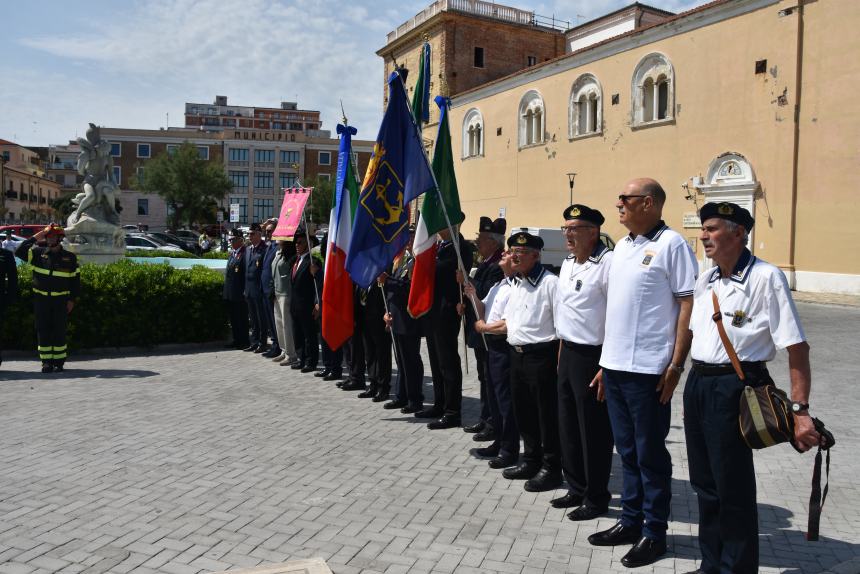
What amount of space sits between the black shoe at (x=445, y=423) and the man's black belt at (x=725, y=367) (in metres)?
3.89

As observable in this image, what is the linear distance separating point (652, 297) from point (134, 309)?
9657mm

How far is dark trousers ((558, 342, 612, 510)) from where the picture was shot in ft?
16.1

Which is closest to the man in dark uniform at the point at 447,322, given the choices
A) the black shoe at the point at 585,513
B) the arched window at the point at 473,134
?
the black shoe at the point at 585,513

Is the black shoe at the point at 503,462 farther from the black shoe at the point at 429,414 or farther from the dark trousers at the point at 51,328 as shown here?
the dark trousers at the point at 51,328

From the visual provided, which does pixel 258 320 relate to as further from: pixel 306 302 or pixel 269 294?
pixel 306 302

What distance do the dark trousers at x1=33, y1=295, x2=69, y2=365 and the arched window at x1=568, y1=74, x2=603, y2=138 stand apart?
27.8 m

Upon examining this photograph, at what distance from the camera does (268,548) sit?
14.6ft

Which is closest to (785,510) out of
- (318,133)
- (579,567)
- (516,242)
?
(579,567)

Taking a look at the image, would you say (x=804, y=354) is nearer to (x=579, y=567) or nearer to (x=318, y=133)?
(x=579, y=567)

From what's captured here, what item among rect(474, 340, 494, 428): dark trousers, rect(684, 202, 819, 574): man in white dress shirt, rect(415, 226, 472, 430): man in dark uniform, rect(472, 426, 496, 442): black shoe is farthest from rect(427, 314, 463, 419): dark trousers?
rect(684, 202, 819, 574): man in white dress shirt

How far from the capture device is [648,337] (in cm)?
431

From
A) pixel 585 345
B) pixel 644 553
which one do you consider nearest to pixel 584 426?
pixel 585 345

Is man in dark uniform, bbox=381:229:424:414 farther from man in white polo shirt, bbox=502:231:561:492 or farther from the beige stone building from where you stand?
the beige stone building

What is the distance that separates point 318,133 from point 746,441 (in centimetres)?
12228
